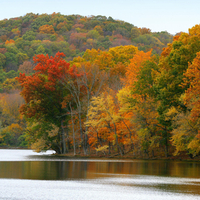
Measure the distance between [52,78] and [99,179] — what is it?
34.3 meters

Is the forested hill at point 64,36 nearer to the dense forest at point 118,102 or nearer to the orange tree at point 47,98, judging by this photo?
the dense forest at point 118,102

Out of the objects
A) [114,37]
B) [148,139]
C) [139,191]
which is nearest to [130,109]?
[148,139]

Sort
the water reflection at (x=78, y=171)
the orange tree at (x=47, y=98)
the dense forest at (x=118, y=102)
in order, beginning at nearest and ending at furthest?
1. the water reflection at (x=78, y=171)
2. the dense forest at (x=118, y=102)
3. the orange tree at (x=47, y=98)

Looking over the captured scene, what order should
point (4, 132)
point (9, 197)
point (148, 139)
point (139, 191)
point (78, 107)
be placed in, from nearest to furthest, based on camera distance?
point (9, 197) → point (139, 191) → point (148, 139) → point (78, 107) → point (4, 132)

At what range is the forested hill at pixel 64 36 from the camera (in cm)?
11725

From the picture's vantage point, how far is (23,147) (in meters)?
89.2

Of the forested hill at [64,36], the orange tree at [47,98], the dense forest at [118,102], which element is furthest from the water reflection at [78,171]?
the forested hill at [64,36]

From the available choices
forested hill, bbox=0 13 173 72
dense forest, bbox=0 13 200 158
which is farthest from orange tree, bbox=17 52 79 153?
forested hill, bbox=0 13 173 72

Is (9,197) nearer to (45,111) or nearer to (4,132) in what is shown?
(45,111)

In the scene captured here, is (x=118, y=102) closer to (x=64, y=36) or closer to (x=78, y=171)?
(x=78, y=171)

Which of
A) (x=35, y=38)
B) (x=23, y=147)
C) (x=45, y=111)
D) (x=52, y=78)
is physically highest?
(x=35, y=38)

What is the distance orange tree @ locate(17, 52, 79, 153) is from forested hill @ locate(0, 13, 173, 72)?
1788 inches

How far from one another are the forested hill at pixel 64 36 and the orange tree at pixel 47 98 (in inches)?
1788

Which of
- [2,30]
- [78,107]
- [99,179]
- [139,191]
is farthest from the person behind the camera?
[2,30]
